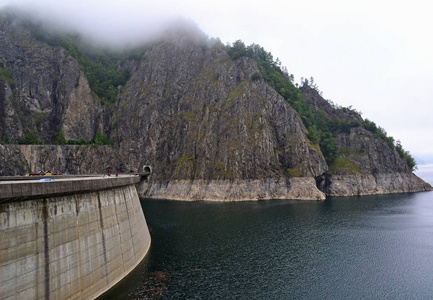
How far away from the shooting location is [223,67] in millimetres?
131625

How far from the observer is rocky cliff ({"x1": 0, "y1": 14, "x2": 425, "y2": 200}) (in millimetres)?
98562

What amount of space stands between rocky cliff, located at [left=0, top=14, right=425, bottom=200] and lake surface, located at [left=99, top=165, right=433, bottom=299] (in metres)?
33.4

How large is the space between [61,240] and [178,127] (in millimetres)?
102451

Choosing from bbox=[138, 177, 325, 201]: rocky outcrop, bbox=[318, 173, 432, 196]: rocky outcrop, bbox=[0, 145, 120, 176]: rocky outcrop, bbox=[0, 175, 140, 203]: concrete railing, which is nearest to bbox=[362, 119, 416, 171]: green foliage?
bbox=[318, 173, 432, 196]: rocky outcrop

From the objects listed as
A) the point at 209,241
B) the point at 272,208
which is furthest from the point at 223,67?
the point at 209,241

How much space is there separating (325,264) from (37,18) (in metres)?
181

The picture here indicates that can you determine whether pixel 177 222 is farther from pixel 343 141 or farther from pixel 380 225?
pixel 343 141

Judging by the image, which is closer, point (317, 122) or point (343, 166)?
point (343, 166)

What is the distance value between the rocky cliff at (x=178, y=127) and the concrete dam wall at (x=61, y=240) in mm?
68503

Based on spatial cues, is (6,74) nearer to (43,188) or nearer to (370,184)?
(43,188)

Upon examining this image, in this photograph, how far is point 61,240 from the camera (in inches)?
811

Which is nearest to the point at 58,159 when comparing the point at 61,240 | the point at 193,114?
the point at 193,114

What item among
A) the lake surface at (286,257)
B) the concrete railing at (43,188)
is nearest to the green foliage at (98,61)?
the lake surface at (286,257)

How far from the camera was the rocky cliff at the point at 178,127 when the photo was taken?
323 ft
